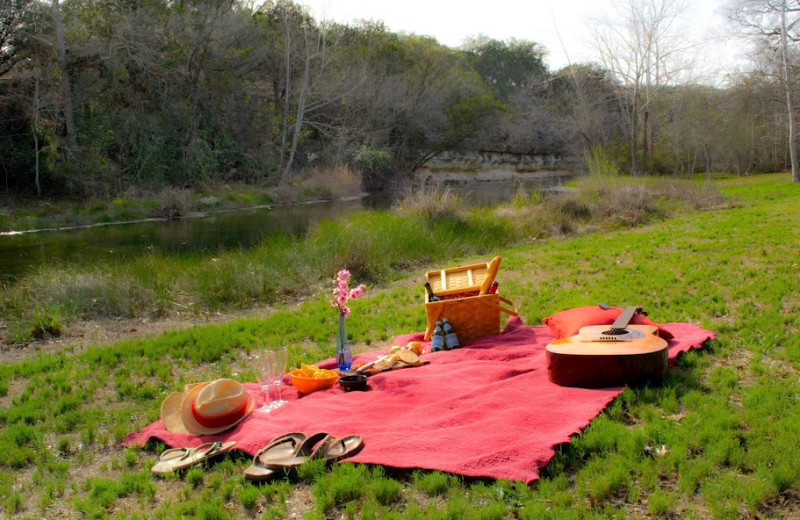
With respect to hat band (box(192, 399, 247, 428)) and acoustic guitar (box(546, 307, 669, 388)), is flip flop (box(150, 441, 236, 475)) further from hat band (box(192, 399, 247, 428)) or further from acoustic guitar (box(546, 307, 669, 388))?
acoustic guitar (box(546, 307, 669, 388))

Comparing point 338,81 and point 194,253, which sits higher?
point 338,81

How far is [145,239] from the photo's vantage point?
1888 cm

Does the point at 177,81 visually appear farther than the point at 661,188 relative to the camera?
Yes

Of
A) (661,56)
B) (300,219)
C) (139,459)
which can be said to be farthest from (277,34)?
(139,459)

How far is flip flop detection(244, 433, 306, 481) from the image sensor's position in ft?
12.0

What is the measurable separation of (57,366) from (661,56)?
95.8ft

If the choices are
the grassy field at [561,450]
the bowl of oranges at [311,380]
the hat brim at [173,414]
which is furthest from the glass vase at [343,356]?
the hat brim at [173,414]

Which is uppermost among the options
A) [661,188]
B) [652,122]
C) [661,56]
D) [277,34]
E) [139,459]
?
[277,34]

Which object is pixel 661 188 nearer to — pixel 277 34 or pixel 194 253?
pixel 194 253

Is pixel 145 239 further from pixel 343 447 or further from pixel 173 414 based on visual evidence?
pixel 343 447

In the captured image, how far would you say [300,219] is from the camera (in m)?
23.4

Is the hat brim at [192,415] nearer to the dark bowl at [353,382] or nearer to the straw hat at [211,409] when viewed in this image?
the straw hat at [211,409]

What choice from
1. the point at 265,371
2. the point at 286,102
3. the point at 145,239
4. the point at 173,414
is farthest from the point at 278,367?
the point at 286,102

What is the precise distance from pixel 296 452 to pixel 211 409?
95cm
